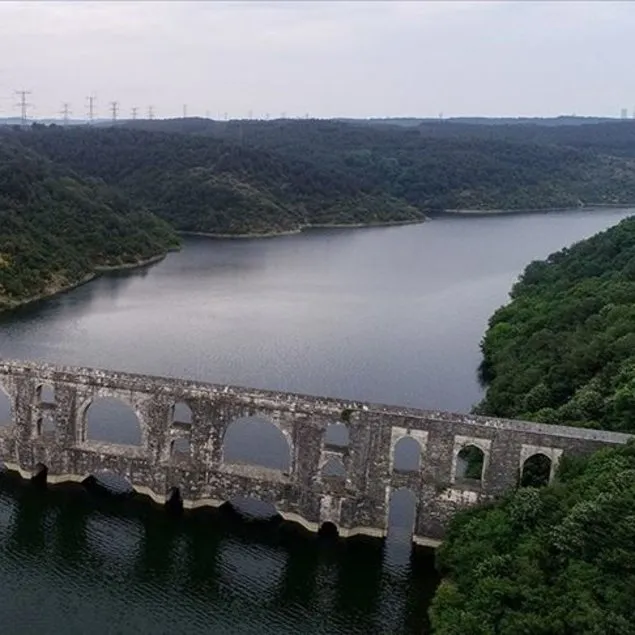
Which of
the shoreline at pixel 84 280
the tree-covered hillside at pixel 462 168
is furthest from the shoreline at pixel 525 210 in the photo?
the shoreline at pixel 84 280

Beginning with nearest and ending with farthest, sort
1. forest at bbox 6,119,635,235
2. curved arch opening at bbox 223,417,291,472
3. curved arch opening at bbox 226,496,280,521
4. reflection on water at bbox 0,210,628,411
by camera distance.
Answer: curved arch opening at bbox 226,496,280,521, curved arch opening at bbox 223,417,291,472, reflection on water at bbox 0,210,628,411, forest at bbox 6,119,635,235

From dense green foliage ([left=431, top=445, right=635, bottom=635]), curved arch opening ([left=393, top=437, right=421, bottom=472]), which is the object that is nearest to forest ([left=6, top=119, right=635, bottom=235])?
curved arch opening ([left=393, top=437, right=421, bottom=472])

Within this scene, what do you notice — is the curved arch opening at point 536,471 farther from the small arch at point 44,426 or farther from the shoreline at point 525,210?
the shoreline at point 525,210

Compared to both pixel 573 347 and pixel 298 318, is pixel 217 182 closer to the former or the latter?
pixel 298 318

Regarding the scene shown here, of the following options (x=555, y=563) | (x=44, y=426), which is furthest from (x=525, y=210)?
(x=555, y=563)

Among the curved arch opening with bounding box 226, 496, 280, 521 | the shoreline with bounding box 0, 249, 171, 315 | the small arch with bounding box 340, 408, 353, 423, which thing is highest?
the small arch with bounding box 340, 408, 353, 423

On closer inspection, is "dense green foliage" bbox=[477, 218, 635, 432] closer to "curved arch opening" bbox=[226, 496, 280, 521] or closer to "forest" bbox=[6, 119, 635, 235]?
"curved arch opening" bbox=[226, 496, 280, 521]
